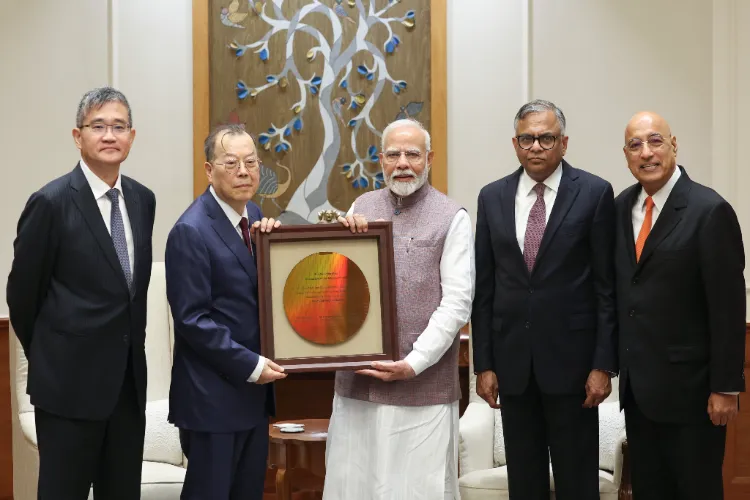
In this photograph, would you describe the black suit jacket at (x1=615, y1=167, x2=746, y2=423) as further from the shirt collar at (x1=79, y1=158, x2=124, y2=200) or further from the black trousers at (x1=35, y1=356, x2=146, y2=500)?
the shirt collar at (x1=79, y1=158, x2=124, y2=200)

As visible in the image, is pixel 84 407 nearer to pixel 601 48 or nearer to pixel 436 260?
pixel 436 260

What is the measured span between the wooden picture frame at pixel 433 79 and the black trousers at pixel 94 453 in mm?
2158

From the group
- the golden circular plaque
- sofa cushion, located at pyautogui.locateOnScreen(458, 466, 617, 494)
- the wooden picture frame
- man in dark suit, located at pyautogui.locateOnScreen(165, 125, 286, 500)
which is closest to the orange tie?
the golden circular plaque

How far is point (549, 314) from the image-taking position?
3.03m

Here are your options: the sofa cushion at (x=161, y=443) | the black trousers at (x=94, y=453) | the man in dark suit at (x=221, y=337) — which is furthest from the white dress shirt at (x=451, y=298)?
the sofa cushion at (x=161, y=443)

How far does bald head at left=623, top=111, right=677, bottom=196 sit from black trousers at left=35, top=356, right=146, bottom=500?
1.75 m

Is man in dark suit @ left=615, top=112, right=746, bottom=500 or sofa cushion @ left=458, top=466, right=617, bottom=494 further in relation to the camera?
sofa cushion @ left=458, top=466, right=617, bottom=494

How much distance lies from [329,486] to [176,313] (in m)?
0.83

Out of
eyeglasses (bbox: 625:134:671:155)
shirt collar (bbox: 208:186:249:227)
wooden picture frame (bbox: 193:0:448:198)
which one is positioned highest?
wooden picture frame (bbox: 193:0:448:198)

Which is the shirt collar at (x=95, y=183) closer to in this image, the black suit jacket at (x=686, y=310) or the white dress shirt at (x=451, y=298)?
the white dress shirt at (x=451, y=298)

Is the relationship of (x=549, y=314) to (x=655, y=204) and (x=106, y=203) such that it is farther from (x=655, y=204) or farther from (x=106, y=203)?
(x=106, y=203)

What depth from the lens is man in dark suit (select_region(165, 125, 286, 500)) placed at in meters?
2.69

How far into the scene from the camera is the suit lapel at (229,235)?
2793 mm

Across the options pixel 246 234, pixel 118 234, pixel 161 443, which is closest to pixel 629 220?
pixel 246 234
